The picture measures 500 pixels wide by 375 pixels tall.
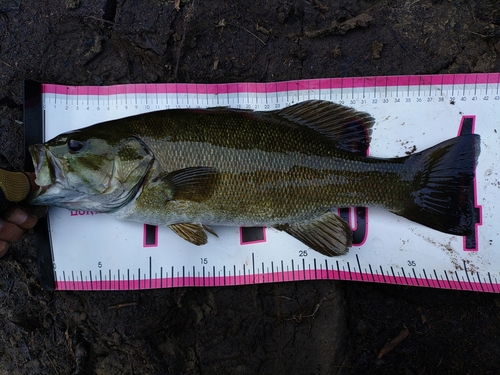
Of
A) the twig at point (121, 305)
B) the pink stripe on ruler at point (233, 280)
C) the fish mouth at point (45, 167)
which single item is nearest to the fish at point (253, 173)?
the fish mouth at point (45, 167)

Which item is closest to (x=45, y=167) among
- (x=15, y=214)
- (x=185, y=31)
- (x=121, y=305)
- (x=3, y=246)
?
(x=15, y=214)

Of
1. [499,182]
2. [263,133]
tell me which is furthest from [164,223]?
[499,182]

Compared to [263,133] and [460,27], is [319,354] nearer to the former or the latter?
[263,133]

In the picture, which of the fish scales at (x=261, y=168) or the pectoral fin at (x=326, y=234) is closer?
the fish scales at (x=261, y=168)

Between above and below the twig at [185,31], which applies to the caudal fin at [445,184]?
below

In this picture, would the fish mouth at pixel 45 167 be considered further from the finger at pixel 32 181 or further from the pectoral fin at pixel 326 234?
the pectoral fin at pixel 326 234

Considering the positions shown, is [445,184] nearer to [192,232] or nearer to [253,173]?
[253,173]
